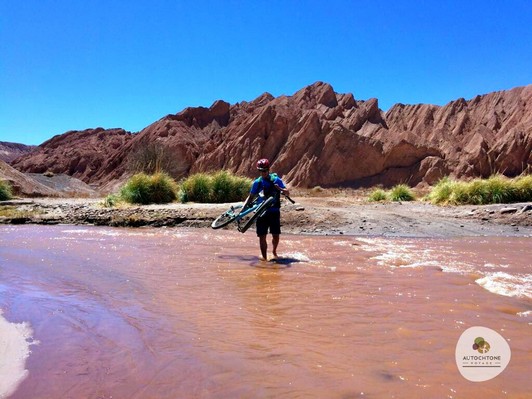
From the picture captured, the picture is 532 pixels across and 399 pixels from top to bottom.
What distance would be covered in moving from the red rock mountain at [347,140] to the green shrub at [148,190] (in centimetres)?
2495

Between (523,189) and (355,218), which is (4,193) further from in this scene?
(523,189)

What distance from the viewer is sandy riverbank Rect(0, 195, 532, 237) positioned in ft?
37.8

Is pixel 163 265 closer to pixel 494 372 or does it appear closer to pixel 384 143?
pixel 494 372

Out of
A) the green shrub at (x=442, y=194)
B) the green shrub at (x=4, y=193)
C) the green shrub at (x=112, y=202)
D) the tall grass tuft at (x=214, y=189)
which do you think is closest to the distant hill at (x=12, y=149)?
the green shrub at (x=4, y=193)

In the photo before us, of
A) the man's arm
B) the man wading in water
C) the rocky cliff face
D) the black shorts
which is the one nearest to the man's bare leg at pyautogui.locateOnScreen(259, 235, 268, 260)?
the man wading in water

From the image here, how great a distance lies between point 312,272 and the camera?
20.8 feet

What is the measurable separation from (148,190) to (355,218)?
8452 millimetres

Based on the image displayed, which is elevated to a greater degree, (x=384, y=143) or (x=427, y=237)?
(x=384, y=143)

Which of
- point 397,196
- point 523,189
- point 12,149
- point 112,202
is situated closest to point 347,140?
point 397,196

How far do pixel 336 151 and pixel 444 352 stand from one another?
45.5 metres

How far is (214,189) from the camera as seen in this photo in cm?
1723

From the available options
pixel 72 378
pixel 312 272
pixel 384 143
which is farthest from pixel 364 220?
pixel 384 143

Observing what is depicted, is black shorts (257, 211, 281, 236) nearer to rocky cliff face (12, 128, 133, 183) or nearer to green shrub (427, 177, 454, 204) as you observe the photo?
green shrub (427, 177, 454, 204)

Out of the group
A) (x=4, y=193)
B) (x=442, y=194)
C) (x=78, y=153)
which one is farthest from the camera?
(x=78, y=153)
